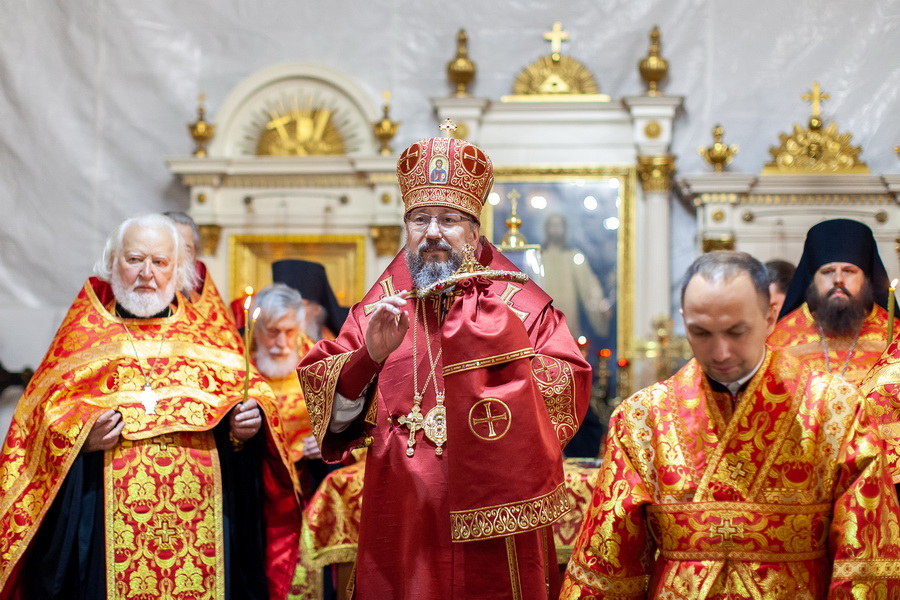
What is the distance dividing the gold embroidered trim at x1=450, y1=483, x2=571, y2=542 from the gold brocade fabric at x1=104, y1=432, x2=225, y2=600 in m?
1.77

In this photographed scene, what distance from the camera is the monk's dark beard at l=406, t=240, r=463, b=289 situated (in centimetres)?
347

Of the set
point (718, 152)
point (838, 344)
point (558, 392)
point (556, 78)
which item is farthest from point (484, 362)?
point (556, 78)

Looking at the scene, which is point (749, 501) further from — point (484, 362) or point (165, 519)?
point (165, 519)

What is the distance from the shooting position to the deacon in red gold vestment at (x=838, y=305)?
505 centimetres

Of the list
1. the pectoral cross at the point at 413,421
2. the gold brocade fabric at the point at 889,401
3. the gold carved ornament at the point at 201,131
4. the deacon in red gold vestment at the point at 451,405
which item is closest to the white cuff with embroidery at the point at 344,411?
the deacon in red gold vestment at the point at 451,405

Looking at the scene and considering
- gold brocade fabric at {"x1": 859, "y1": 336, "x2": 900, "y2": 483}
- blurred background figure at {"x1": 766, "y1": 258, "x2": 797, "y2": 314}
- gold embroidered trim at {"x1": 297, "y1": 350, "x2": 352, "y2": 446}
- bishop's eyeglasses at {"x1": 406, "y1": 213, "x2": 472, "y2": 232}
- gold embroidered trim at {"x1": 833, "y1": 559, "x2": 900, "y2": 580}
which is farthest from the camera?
blurred background figure at {"x1": 766, "y1": 258, "x2": 797, "y2": 314}

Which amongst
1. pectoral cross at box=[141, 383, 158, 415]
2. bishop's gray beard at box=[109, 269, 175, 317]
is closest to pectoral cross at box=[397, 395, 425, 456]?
pectoral cross at box=[141, 383, 158, 415]

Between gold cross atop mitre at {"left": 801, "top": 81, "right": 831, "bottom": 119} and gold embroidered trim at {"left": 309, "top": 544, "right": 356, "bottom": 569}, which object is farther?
gold cross atop mitre at {"left": 801, "top": 81, "right": 831, "bottom": 119}

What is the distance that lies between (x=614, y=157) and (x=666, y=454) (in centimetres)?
562

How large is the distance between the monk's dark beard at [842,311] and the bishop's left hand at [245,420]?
2.75 meters

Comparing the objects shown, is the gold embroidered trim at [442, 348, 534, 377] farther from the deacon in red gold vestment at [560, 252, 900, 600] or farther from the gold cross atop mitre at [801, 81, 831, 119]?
the gold cross atop mitre at [801, 81, 831, 119]

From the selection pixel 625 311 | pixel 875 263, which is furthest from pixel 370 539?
pixel 625 311

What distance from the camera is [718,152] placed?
26.0 ft

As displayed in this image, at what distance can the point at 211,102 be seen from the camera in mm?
8867
